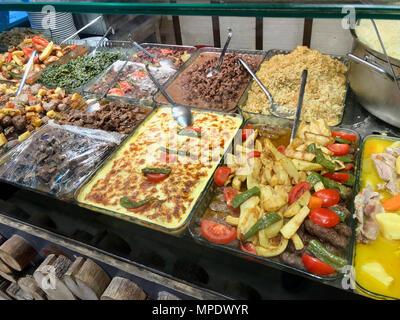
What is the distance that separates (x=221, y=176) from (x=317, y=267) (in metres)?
0.69

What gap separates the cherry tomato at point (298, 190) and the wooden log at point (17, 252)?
1980 millimetres

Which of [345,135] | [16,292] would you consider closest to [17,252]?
[16,292]

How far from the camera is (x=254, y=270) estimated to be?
1.48 metres

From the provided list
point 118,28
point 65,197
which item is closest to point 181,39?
point 118,28

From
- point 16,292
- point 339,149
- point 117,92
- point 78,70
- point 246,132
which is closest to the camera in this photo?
point 339,149

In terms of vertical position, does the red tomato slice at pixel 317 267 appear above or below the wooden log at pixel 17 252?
above

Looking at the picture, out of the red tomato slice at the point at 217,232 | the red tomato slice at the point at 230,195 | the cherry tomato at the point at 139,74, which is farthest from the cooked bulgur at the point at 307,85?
the cherry tomato at the point at 139,74

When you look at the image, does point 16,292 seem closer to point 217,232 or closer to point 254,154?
point 217,232

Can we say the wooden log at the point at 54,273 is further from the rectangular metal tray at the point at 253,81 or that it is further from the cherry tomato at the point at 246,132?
the rectangular metal tray at the point at 253,81

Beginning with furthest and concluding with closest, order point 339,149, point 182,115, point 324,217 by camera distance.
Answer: point 182,115 < point 339,149 < point 324,217

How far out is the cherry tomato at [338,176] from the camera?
168 cm

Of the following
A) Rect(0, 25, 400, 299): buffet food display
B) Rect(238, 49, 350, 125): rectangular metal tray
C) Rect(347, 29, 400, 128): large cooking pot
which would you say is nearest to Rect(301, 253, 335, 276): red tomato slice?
Rect(0, 25, 400, 299): buffet food display

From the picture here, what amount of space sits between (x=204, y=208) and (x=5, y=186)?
4.60 ft

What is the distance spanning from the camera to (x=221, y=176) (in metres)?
1.78
